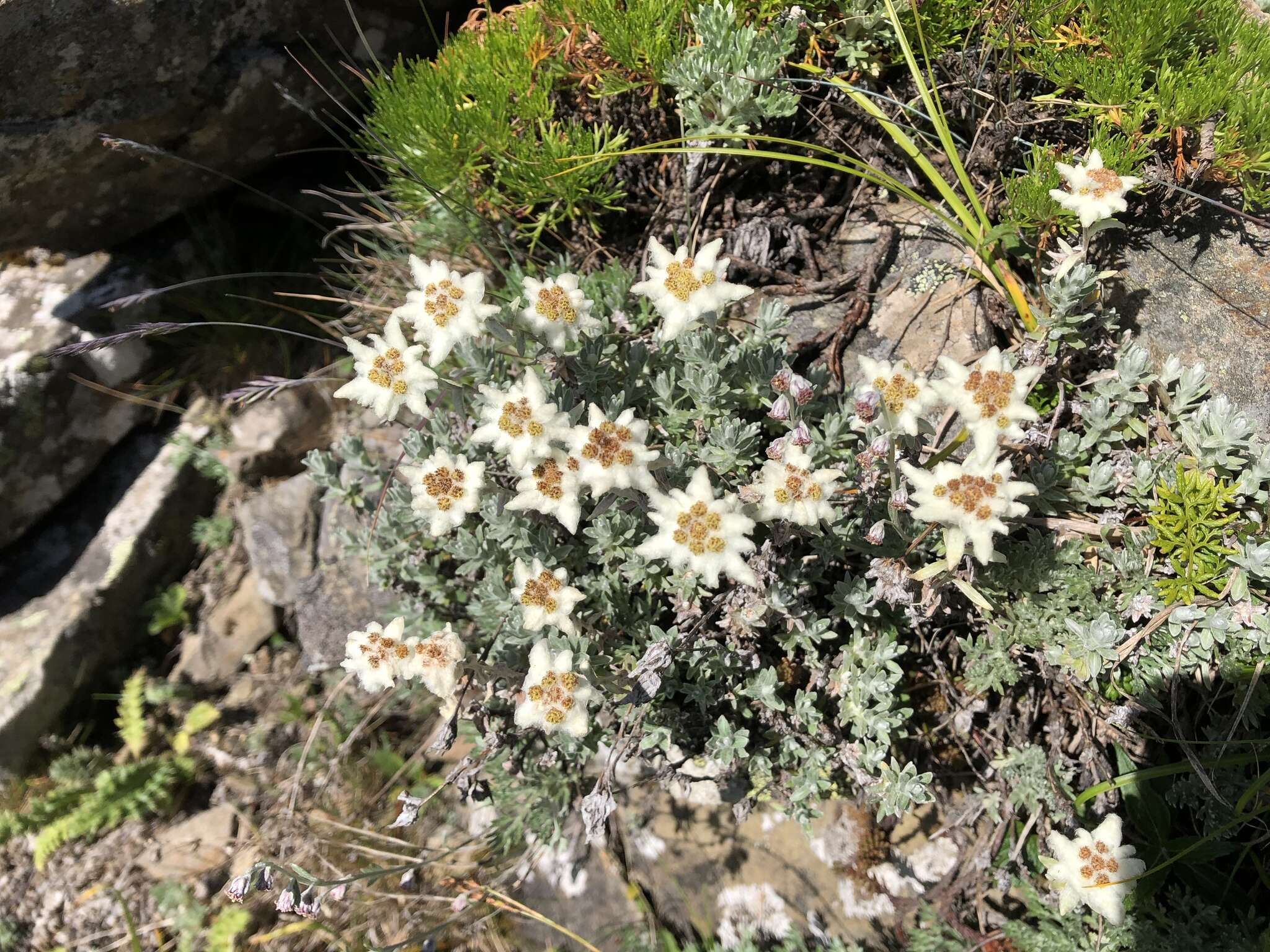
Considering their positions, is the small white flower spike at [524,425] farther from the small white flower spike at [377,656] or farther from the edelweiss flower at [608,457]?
the small white flower spike at [377,656]

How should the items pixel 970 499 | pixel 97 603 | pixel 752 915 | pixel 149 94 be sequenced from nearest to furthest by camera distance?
pixel 970 499
pixel 752 915
pixel 149 94
pixel 97 603

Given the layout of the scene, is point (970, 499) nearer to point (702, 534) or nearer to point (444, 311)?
point (702, 534)

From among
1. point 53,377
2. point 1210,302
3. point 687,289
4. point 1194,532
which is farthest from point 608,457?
point 53,377

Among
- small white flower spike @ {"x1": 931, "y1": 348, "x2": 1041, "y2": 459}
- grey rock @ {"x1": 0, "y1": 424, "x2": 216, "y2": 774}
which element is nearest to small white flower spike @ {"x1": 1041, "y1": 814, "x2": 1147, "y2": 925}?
→ small white flower spike @ {"x1": 931, "y1": 348, "x2": 1041, "y2": 459}

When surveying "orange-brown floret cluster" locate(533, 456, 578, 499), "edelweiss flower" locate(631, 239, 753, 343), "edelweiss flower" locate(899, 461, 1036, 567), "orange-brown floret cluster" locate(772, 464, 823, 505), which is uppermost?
"edelweiss flower" locate(631, 239, 753, 343)

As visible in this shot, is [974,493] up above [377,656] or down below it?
above

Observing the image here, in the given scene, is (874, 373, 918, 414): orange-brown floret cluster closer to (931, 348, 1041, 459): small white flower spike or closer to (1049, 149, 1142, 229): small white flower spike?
(931, 348, 1041, 459): small white flower spike
